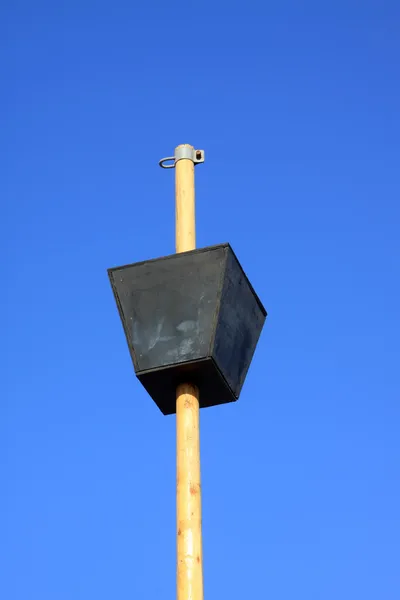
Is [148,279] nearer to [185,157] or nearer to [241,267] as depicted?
[241,267]

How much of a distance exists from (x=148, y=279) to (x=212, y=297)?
49cm

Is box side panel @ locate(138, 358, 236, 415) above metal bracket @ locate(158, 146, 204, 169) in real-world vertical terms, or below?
below

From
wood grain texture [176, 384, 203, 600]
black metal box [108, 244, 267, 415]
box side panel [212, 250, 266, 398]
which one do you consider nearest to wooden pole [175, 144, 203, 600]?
wood grain texture [176, 384, 203, 600]

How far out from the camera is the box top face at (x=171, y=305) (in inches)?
265

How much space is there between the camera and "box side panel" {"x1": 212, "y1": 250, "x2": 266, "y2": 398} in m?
6.86

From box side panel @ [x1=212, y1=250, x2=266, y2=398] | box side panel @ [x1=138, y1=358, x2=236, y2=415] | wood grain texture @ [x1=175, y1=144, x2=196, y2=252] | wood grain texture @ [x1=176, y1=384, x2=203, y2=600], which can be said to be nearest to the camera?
wood grain texture @ [x1=176, y1=384, x2=203, y2=600]

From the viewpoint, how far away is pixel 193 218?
7.56 m

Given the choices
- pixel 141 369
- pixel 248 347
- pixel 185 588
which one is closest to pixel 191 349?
pixel 141 369

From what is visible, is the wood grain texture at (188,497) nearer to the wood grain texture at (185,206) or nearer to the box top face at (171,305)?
the box top face at (171,305)

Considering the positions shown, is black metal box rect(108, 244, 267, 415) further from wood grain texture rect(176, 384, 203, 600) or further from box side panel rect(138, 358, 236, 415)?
wood grain texture rect(176, 384, 203, 600)

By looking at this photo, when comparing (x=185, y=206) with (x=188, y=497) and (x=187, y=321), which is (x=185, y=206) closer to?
(x=187, y=321)

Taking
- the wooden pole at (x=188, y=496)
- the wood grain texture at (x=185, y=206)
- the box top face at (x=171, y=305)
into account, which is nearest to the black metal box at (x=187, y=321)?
the box top face at (x=171, y=305)

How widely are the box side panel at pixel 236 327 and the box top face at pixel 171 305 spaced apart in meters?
0.09

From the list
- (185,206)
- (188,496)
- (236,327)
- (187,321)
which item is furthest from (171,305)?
(188,496)
